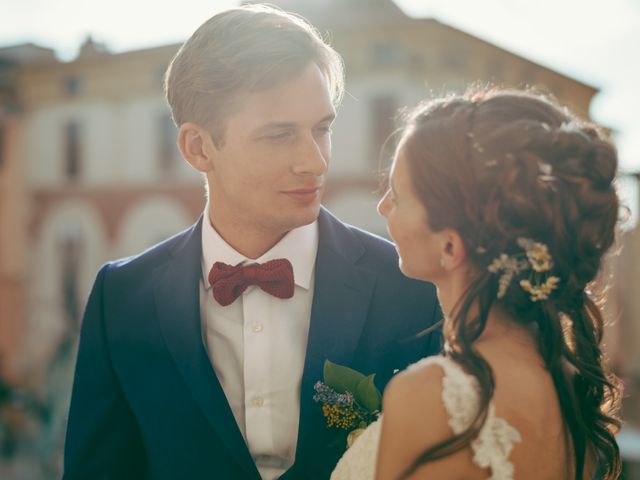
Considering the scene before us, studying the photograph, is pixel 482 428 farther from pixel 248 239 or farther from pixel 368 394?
pixel 248 239

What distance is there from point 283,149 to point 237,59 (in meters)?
0.30

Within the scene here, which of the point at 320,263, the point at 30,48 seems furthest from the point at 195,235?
the point at 30,48

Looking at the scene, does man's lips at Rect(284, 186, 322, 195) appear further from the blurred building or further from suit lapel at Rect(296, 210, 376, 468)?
the blurred building

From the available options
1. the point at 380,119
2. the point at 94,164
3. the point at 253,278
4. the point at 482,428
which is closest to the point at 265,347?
the point at 253,278

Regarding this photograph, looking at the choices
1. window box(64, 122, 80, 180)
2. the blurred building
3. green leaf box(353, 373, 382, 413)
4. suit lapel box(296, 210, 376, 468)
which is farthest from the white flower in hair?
window box(64, 122, 80, 180)

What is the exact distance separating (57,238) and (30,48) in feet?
16.8

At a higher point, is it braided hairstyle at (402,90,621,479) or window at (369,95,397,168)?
braided hairstyle at (402,90,621,479)

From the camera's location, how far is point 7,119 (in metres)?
21.9

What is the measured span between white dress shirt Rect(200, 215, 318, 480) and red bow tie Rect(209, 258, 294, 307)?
59mm

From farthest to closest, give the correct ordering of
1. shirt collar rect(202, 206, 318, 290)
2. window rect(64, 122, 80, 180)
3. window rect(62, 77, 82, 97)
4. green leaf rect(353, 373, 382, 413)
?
window rect(64, 122, 80, 180), window rect(62, 77, 82, 97), shirt collar rect(202, 206, 318, 290), green leaf rect(353, 373, 382, 413)

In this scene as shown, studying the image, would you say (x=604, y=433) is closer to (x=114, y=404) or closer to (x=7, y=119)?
(x=114, y=404)

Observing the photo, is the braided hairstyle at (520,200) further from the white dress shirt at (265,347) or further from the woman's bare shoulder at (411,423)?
the white dress shirt at (265,347)

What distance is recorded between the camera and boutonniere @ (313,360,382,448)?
2.36 metres

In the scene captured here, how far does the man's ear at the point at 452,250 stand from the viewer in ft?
6.49
